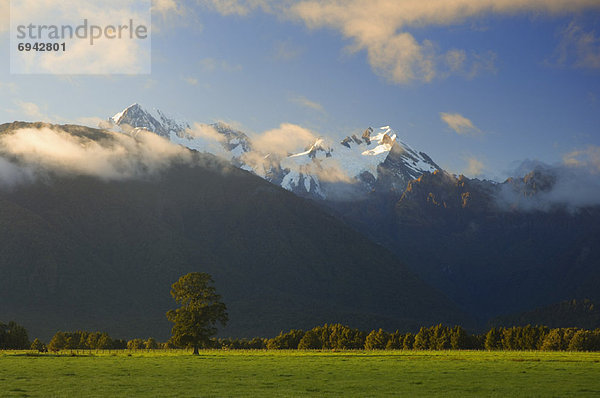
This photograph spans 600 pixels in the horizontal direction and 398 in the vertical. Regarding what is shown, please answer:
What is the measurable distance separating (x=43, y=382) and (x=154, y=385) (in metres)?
9.70

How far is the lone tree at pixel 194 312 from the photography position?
117 m

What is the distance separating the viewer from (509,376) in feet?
211

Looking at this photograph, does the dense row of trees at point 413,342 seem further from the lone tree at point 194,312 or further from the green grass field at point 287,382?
the green grass field at point 287,382

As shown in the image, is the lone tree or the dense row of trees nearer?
the lone tree

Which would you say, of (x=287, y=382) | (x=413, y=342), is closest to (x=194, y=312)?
(x=287, y=382)

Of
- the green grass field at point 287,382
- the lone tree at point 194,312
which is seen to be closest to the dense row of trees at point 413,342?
the lone tree at point 194,312

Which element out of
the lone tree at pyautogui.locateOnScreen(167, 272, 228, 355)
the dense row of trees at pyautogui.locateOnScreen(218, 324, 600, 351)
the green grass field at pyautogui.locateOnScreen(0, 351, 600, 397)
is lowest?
the dense row of trees at pyautogui.locateOnScreen(218, 324, 600, 351)

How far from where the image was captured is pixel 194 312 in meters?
118

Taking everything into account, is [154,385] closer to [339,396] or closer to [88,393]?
[88,393]

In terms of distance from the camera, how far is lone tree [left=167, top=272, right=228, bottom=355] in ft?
384

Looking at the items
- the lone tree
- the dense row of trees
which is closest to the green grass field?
the lone tree

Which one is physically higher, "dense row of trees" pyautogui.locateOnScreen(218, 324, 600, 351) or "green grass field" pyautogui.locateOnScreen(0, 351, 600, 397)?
"green grass field" pyautogui.locateOnScreen(0, 351, 600, 397)

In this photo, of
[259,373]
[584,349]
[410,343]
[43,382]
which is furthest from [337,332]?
[43,382]

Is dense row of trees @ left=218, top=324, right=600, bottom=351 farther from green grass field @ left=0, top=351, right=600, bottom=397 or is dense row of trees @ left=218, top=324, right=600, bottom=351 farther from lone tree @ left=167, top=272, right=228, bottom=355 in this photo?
green grass field @ left=0, top=351, right=600, bottom=397
